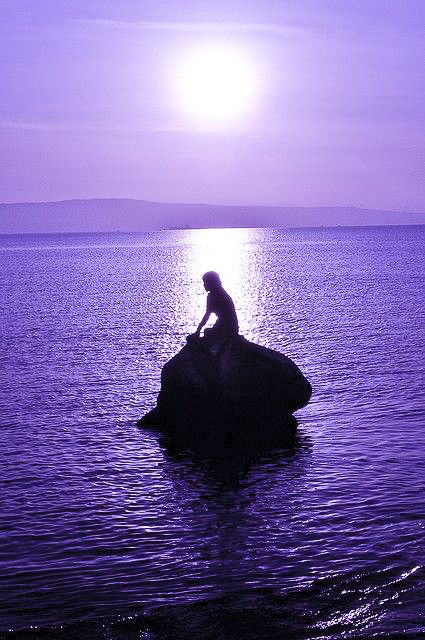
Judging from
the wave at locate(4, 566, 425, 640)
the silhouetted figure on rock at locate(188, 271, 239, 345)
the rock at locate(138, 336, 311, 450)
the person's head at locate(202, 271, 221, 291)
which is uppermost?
the person's head at locate(202, 271, 221, 291)

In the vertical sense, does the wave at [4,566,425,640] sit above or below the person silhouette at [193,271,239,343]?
below

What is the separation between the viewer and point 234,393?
25.3 meters

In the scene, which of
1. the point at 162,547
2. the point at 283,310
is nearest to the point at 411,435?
the point at 162,547

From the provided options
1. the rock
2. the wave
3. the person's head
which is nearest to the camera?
the wave

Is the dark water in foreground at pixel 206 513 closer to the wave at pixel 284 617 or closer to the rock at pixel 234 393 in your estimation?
the wave at pixel 284 617

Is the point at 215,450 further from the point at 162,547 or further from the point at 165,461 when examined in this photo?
the point at 162,547

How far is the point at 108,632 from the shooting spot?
44.0 feet

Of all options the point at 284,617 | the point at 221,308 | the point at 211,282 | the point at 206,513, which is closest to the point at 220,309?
the point at 221,308

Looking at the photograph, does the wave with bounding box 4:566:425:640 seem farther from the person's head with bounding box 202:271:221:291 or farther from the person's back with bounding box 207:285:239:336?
the person's head with bounding box 202:271:221:291

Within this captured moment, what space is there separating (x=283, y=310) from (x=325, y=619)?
53.9 metres

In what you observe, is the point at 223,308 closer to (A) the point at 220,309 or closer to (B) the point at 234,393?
(A) the point at 220,309

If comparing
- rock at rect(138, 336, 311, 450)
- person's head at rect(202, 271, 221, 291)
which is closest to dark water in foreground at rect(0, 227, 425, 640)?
rock at rect(138, 336, 311, 450)

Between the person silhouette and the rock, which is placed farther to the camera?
the person silhouette

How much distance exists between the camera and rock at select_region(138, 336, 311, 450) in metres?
25.3
